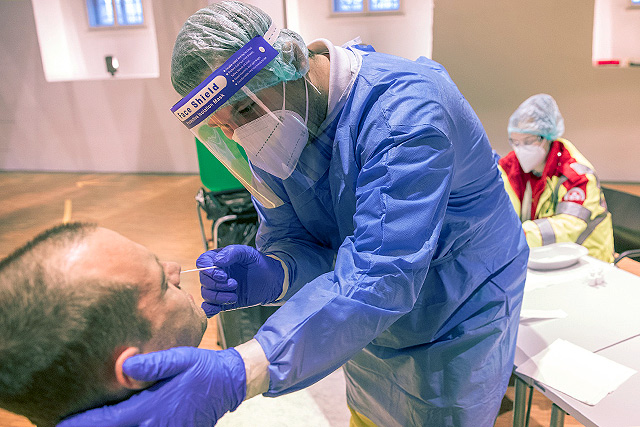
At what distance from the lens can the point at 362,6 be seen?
16.5 feet

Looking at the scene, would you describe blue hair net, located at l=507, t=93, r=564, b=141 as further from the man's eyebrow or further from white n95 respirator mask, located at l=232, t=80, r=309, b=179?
the man's eyebrow

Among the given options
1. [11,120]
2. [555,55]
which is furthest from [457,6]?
[11,120]

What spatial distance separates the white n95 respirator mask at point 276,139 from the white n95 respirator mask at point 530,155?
202 centimetres

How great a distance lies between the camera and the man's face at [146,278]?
743mm

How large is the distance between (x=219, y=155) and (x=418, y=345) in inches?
25.1

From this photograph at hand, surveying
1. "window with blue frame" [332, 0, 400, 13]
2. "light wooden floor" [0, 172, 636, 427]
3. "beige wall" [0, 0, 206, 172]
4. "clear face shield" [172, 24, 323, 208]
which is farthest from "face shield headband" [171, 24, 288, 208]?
"beige wall" [0, 0, 206, 172]

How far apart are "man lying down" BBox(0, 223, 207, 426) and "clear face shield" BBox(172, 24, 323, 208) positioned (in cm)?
29

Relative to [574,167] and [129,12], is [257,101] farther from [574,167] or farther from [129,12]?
[129,12]

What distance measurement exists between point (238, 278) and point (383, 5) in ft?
15.2

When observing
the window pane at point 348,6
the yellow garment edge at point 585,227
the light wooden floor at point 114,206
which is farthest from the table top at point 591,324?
the window pane at point 348,6

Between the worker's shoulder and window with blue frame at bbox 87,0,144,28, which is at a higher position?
window with blue frame at bbox 87,0,144,28

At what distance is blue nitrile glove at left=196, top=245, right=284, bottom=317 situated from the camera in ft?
3.48

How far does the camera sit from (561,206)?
7.98 ft

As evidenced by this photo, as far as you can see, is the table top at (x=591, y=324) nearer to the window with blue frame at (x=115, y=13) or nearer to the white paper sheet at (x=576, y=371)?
the white paper sheet at (x=576, y=371)
